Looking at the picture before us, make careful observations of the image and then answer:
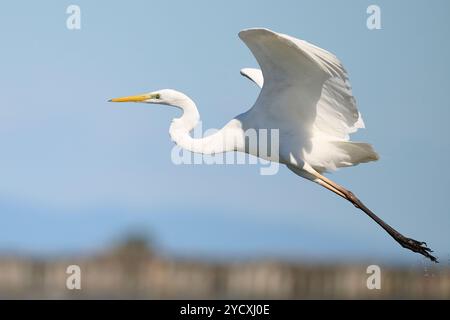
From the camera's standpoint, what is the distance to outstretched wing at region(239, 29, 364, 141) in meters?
11.2

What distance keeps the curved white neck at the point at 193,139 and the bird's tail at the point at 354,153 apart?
1.17 meters

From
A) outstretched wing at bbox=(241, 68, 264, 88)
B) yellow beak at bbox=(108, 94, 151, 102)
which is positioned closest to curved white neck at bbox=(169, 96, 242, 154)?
yellow beak at bbox=(108, 94, 151, 102)

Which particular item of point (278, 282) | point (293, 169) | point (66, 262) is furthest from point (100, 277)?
point (293, 169)

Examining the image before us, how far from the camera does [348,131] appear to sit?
12.6 m

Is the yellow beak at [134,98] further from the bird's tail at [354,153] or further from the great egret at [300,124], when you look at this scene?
the bird's tail at [354,153]

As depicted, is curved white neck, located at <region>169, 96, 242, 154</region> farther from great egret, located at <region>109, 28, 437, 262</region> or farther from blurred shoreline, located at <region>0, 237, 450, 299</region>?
blurred shoreline, located at <region>0, 237, 450, 299</region>

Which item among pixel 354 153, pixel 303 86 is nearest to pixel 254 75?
pixel 303 86

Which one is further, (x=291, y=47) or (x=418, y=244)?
(x=418, y=244)

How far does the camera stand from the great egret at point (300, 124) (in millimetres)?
12086

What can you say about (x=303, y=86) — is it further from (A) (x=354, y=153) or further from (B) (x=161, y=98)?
(B) (x=161, y=98)

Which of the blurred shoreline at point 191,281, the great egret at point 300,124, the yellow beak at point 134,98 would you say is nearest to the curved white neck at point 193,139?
the great egret at point 300,124

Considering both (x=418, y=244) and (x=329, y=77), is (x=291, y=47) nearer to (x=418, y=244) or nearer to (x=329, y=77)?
(x=329, y=77)

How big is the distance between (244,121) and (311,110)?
0.77m

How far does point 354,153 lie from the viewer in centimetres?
1247
